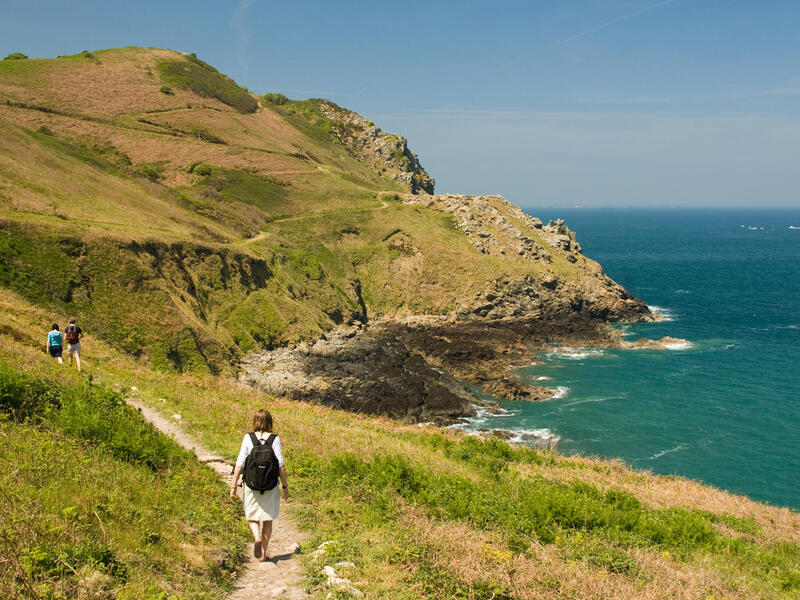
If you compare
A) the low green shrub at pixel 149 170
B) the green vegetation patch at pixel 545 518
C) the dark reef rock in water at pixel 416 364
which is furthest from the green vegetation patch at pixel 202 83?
the green vegetation patch at pixel 545 518

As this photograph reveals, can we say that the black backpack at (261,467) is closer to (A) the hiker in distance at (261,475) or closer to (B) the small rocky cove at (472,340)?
(A) the hiker in distance at (261,475)

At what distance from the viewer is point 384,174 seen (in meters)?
128

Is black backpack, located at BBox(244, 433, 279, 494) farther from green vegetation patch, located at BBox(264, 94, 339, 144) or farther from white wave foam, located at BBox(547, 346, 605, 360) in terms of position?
green vegetation patch, located at BBox(264, 94, 339, 144)

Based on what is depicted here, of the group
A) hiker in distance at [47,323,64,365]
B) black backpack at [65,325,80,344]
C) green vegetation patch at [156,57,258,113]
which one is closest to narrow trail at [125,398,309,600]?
hiker in distance at [47,323,64,365]

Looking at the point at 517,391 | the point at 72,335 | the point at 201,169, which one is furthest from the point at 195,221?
the point at 72,335

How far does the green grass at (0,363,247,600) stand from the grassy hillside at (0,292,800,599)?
0.31ft

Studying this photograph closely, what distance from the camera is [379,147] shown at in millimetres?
135625

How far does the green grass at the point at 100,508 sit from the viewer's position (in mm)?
6234

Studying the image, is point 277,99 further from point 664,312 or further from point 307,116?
point 664,312

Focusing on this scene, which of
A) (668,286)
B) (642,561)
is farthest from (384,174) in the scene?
(642,561)

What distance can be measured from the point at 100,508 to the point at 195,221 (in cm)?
5702

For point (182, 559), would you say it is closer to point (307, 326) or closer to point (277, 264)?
point (307, 326)

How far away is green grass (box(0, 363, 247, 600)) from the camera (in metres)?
6.23

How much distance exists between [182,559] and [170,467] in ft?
13.5
